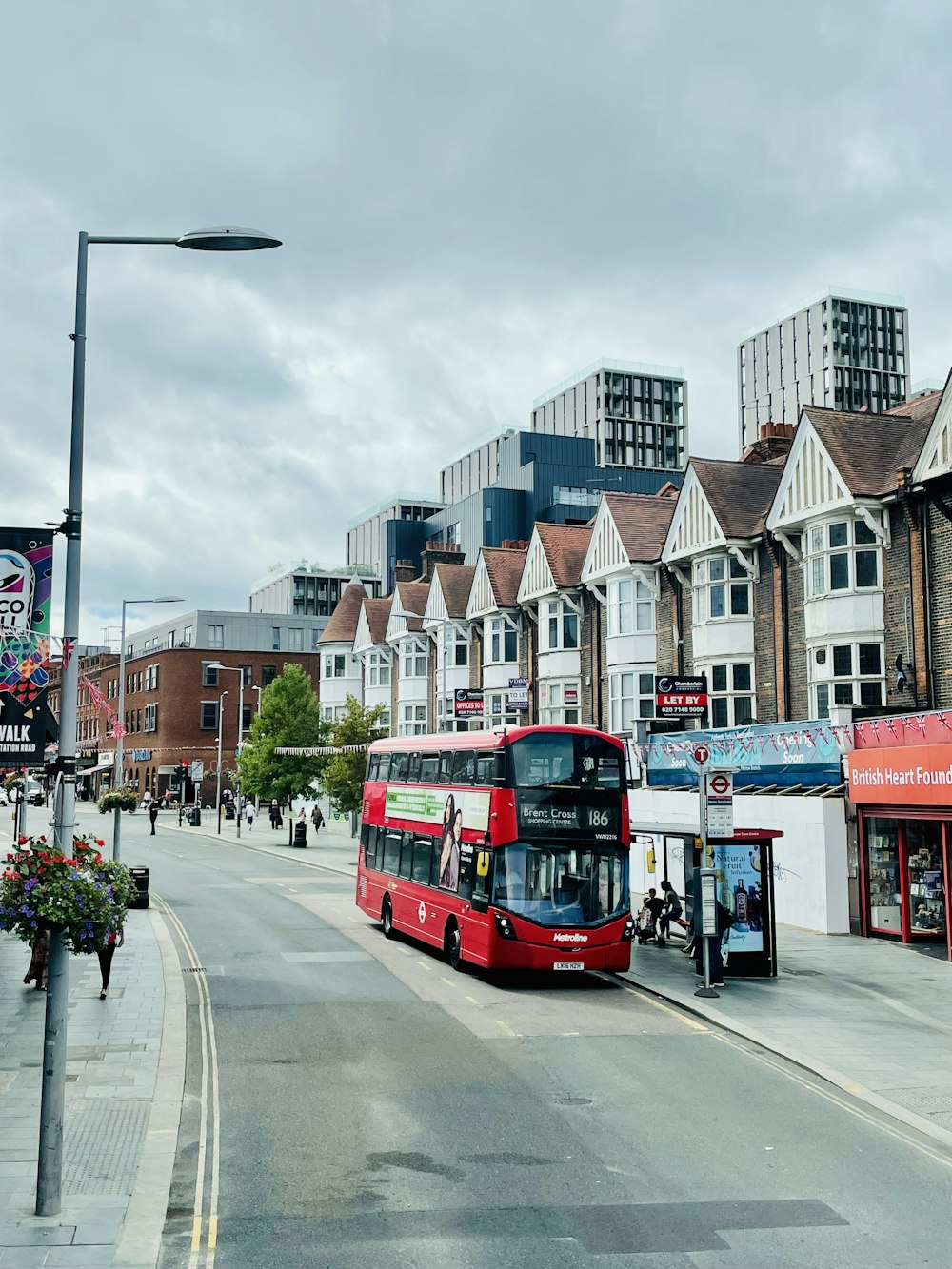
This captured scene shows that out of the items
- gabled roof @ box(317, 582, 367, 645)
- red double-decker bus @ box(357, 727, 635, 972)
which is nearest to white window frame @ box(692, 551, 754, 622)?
red double-decker bus @ box(357, 727, 635, 972)

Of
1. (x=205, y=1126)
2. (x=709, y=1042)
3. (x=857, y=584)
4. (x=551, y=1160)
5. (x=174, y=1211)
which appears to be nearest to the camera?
(x=174, y=1211)

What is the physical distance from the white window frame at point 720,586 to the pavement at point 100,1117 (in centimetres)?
2144

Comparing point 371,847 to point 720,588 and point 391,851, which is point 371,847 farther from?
point 720,588

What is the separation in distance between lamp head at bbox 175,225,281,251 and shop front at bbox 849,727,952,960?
55.5ft

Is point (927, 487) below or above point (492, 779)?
above

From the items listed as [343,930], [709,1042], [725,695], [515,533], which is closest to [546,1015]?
[709,1042]

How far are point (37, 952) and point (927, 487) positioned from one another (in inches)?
838

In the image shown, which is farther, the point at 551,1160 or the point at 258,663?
the point at 258,663

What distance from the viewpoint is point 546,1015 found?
17969mm

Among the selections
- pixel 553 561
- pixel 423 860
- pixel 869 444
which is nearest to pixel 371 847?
pixel 423 860

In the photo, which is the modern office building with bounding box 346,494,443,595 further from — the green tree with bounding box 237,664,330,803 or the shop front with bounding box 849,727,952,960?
the shop front with bounding box 849,727,952,960

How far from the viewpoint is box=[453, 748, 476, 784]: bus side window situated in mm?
21672

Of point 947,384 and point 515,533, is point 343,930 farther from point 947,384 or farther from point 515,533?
point 515,533

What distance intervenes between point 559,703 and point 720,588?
12.4 metres
